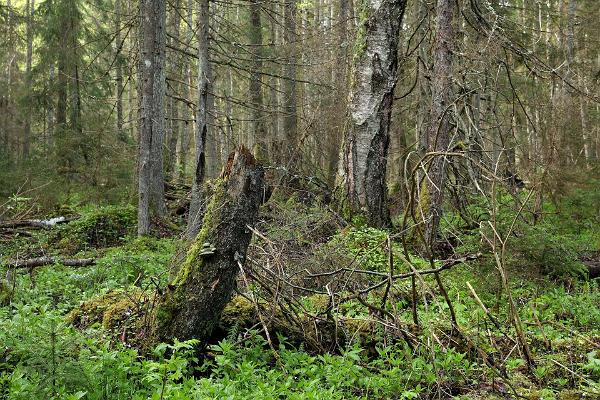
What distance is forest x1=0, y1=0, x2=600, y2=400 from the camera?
11.8ft

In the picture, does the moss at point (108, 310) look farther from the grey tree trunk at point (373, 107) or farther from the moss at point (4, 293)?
the grey tree trunk at point (373, 107)

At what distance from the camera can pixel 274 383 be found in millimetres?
3578

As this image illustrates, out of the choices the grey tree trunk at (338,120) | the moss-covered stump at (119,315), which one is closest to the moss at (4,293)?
the moss-covered stump at (119,315)

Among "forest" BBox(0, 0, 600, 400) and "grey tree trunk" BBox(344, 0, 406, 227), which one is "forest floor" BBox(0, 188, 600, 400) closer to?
"forest" BBox(0, 0, 600, 400)

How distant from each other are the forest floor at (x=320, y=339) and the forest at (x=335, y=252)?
24mm

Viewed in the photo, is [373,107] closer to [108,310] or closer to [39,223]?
[108,310]

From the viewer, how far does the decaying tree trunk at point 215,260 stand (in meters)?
4.03

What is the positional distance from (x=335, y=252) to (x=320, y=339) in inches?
98.9

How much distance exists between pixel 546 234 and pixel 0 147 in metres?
→ 17.8

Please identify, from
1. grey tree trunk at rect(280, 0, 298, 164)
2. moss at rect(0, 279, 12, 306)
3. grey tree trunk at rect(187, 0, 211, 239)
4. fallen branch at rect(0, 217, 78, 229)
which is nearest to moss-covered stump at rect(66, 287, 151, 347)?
moss at rect(0, 279, 12, 306)

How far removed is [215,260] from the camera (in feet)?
13.4

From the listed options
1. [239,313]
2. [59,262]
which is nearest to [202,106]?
[59,262]

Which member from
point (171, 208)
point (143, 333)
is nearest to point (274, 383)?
point (143, 333)

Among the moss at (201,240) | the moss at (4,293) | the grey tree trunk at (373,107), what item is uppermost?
the grey tree trunk at (373,107)
